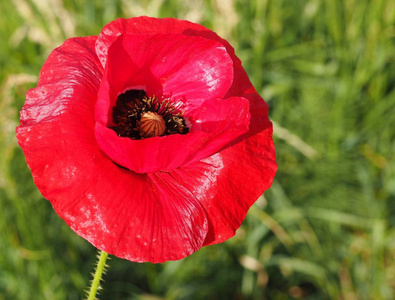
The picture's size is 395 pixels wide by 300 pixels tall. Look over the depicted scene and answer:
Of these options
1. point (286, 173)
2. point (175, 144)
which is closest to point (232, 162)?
point (175, 144)

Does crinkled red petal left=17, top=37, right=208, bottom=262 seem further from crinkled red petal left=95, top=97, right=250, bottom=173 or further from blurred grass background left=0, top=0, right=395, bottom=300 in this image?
blurred grass background left=0, top=0, right=395, bottom=300

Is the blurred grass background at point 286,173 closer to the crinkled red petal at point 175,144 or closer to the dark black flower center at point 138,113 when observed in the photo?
the dark black flower center at point 138,113

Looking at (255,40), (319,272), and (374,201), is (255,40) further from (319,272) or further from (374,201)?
(319,272)

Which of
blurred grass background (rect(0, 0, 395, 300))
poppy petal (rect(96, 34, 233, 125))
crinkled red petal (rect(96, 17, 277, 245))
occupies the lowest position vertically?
blurred grass background (rect(0, 0, 395, 300))

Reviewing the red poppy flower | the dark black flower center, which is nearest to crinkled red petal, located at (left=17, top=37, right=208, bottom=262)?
the red poppy flower

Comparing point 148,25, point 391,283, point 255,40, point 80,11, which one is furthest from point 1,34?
point 391,283

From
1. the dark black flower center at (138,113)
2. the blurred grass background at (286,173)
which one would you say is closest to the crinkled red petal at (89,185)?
the dark black flower center at (138,113)

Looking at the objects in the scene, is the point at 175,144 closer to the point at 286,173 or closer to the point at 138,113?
the point at 138,113

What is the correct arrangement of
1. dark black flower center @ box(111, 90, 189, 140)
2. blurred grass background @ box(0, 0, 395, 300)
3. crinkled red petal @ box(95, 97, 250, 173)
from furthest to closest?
blurred grass background @ box(0, 0, 395, 300) < dark black flower center @ box(111, 90, 189, 140) < crinkled red petal @ box(95, 97, 250, 173)
